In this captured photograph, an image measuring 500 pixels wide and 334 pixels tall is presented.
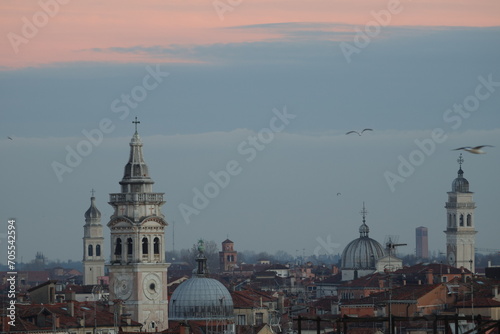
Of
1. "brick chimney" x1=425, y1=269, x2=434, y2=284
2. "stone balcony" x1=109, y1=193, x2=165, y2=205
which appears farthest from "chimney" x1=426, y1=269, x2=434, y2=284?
"stone balcony" x1=109, y1=193, x2=165, y2=205

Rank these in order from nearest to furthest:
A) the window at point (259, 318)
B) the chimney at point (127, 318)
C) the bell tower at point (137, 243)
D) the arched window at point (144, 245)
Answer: the chimney at point (127, 318), the bell tower at point (137, 243), the arched window at point (144, 245), the window at point (259, 318)

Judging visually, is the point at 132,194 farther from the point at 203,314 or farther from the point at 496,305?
the point at 496,305

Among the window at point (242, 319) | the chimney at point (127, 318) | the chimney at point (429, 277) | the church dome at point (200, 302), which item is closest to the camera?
the chimney at point (127, 318)

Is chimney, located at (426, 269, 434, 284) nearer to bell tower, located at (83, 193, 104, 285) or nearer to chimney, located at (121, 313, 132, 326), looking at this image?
chimney, located at (121, 313, 132, 326)

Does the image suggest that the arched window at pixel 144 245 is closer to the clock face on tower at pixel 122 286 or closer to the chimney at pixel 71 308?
the clock face on tower at pixel 122 286

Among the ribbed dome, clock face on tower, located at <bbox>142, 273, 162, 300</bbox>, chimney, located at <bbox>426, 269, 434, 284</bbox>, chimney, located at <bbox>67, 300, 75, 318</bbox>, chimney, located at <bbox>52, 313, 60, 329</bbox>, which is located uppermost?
the ribbed dome

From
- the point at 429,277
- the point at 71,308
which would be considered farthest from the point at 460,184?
the point at 71,308

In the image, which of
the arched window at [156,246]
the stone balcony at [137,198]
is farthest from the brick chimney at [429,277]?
the stone balcony at [137,198]

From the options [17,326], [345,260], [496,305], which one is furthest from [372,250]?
[17,326]
